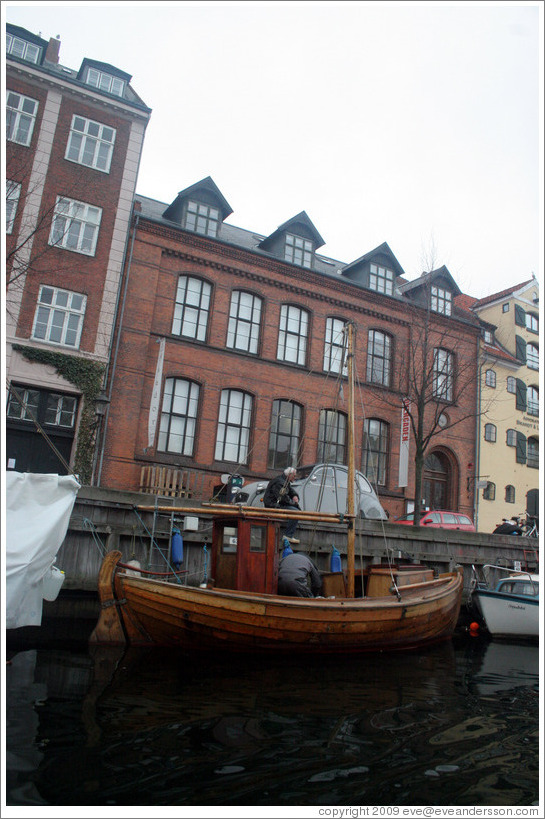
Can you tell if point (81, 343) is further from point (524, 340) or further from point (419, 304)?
point (524, 340)

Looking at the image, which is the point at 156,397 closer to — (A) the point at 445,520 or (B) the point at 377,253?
(A) the point at 445,520

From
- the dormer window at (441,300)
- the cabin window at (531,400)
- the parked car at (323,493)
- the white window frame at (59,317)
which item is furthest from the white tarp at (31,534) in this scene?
the cabin window at (531,400)

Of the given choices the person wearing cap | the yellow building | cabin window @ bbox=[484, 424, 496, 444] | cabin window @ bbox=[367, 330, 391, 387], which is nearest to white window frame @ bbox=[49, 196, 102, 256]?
the person wearing cap

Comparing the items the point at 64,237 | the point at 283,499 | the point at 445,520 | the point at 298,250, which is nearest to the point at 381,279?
the point at 298,250

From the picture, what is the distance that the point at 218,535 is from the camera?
36.1 feet

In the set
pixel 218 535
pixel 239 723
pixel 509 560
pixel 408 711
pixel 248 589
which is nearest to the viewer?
pixel 239 723

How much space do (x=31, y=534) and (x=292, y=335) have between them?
17.5 metres

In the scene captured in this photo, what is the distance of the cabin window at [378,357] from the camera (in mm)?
25594

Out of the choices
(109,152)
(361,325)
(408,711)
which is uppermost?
→ (109,152)

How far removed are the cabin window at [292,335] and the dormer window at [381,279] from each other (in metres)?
4.39

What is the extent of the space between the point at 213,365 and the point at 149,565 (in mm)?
10776

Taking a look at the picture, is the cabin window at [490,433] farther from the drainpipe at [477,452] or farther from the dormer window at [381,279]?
the dormer window at [381,279]

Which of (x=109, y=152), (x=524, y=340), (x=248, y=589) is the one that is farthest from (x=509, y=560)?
(x=109, y=152)

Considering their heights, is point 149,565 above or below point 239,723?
above
